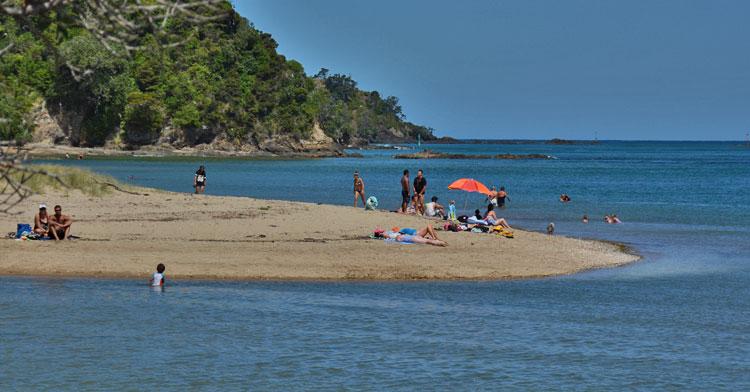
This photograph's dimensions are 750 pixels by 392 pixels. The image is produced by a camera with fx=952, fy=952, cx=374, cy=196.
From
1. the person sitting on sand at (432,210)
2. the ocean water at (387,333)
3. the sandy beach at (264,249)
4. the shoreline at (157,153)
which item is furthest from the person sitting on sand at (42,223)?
the shoreline at (157,153)

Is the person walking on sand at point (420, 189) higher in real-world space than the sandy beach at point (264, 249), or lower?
higher

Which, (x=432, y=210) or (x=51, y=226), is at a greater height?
(x=432, y=210)

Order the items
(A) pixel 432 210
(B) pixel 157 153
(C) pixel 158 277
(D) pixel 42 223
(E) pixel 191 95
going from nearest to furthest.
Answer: (C) pixel 158 277 < (D) pixel 42 223 < (A) pixel 432 210 < (B) pixel 157 153 < (E) pixel 191 95

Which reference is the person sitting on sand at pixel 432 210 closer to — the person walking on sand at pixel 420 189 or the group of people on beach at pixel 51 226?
the person walking on sand at pixel 420 189

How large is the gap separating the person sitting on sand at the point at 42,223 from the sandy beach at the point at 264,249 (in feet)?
1.26

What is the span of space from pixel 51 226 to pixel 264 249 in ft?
17.5

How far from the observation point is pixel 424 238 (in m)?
26.3

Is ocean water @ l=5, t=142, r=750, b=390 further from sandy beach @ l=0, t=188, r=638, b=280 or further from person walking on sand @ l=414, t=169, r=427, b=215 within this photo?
person walking on sand @ l=414, t=169, r=427, b=215

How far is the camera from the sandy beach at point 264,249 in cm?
2220

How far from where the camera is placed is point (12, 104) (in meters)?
7.21

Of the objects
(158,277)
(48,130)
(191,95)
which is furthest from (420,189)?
(191,95)

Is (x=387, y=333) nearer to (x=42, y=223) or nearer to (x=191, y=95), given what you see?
(x=42, y=223)

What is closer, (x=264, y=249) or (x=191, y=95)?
(x=264, y=249)

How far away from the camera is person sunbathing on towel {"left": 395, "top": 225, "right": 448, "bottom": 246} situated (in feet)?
85.3
